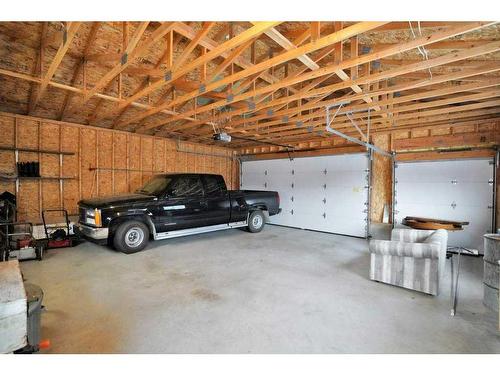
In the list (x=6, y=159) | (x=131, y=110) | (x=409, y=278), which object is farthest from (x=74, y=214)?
(x=409, y=278)

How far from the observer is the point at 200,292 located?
127 inches

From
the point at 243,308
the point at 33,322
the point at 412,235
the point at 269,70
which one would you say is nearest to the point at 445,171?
the point at 412,235

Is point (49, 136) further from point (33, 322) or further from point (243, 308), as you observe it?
point (243, 308)

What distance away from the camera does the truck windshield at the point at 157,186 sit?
5.65 m

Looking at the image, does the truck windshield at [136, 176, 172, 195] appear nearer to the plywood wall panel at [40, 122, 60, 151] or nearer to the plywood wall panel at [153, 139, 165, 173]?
the plywood wall panel at [153, 139, 165, 173]

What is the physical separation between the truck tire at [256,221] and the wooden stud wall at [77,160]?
3452mm

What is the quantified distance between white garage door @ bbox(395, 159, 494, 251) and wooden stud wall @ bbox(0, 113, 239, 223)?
7.47 meters

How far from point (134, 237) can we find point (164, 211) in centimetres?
83

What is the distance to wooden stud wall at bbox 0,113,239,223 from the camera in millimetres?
5836

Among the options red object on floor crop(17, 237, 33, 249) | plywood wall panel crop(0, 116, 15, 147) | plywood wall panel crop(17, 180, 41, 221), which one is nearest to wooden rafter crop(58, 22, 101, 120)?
plywood wall panel crop(0, 116, 15, 147)

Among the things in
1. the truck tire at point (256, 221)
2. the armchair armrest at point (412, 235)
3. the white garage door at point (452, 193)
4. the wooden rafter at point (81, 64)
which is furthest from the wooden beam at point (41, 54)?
the white garage door at point (452, 193)

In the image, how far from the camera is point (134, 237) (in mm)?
5133

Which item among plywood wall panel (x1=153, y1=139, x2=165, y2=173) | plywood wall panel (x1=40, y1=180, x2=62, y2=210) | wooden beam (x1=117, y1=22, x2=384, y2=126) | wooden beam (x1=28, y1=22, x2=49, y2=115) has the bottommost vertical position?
plywood wall panel (x1=40, y1=180, x2=62, y2=210)

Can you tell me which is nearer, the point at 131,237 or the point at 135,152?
the point at 131,237
